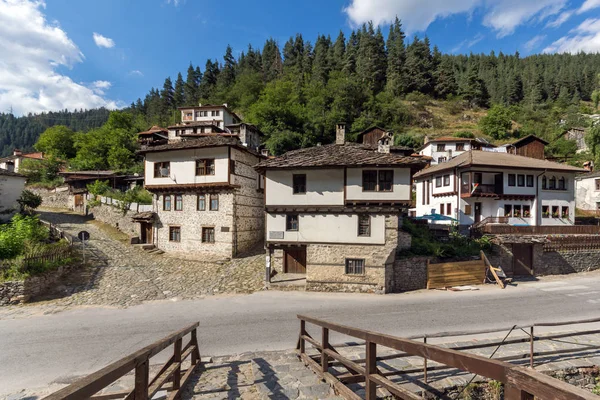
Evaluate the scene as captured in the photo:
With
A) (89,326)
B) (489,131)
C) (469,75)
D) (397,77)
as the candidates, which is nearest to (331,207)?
(89,326)

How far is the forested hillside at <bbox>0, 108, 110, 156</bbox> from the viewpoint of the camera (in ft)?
488

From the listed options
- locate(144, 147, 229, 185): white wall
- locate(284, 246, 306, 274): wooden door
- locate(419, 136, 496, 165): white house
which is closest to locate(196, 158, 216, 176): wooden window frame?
locate(144, 147, 229, 185): white wall

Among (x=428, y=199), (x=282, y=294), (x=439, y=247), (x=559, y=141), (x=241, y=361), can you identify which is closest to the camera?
(x=241, y=361)

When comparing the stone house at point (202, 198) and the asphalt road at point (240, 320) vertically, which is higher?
the stone house at point (202, 198)

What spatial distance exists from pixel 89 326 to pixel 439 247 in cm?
2077

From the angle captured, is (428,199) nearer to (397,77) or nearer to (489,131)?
(489,131)

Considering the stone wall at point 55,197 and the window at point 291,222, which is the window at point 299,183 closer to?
the window at point 291,222

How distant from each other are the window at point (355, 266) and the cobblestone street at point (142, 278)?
5947 millimetres

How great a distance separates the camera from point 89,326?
470 inches

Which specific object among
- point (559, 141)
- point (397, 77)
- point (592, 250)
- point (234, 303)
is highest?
point (397, 77)

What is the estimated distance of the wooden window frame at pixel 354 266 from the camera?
55.9 feet

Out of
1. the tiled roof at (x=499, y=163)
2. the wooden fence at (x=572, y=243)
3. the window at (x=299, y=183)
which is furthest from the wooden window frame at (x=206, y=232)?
the wooden fence at (x=572, y=243)

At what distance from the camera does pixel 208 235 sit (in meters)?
22.7

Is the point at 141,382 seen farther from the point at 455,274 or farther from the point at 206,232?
the point at 206,232
